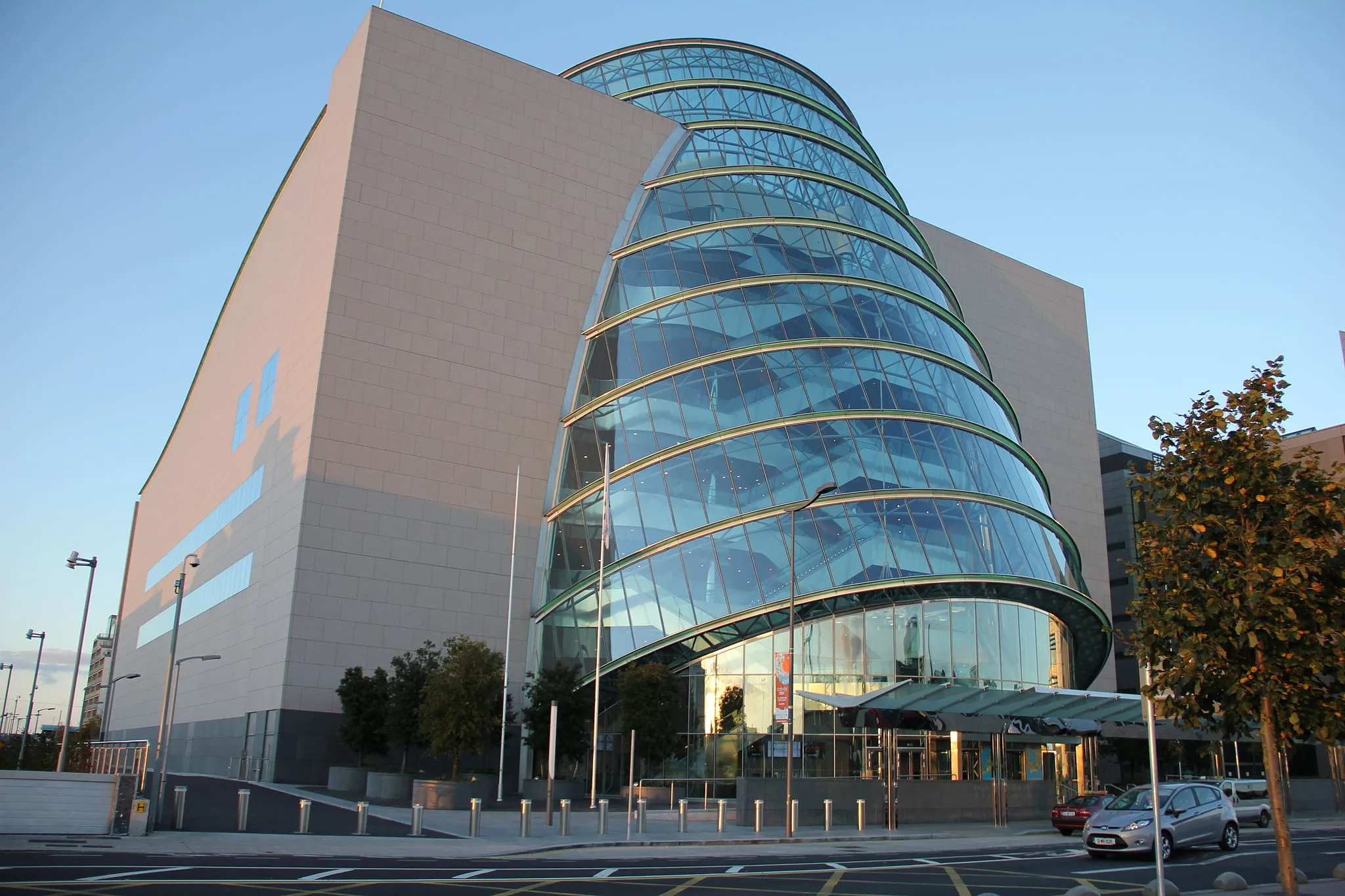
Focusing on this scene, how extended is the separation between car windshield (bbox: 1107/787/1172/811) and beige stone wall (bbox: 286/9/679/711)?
2753 centimetres

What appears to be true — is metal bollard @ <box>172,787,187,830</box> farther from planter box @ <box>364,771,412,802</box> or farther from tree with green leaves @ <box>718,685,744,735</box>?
tree with green leaves @ <box>718,685,744,735</box>

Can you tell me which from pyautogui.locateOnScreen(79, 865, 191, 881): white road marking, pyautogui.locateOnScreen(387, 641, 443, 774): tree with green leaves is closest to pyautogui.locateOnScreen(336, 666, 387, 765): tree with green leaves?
pyautogui.locateOnScreen(387, 641, 443, 774): tree with green leaves

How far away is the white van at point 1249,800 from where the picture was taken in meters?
39.7

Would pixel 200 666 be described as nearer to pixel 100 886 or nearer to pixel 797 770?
pixel 797 770

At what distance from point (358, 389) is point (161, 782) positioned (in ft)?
73.2

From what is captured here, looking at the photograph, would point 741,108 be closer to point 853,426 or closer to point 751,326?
point 751,326

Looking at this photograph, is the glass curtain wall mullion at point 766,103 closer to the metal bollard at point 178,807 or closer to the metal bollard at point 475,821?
the metal bollard at point 475,821

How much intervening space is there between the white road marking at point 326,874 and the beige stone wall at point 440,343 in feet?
82.8

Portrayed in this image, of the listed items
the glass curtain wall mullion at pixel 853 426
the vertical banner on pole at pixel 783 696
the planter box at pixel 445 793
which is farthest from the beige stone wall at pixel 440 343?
the vertical banner on pole at pixel 783 696

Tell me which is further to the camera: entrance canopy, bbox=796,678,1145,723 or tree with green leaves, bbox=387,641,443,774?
tree with green leaves, bbox=387,641,443,774

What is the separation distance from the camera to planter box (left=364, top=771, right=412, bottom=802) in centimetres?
3856

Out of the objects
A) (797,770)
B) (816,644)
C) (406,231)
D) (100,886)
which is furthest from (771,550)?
(100,886)

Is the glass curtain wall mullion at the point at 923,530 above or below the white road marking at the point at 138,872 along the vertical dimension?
above

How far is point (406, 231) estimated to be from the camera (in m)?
49.0
